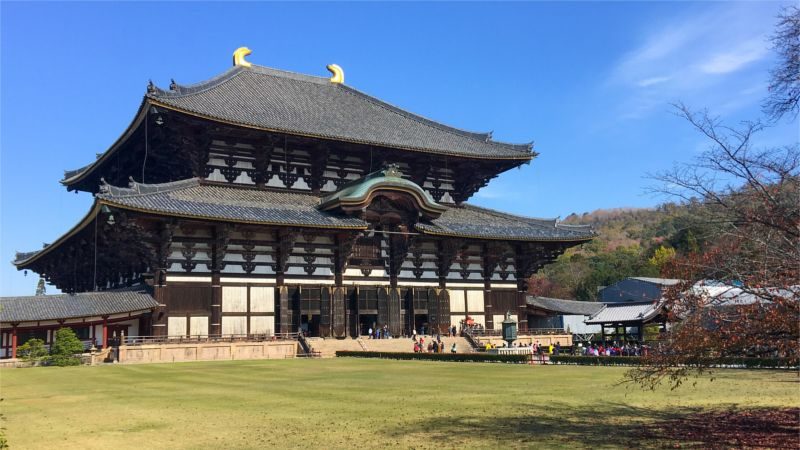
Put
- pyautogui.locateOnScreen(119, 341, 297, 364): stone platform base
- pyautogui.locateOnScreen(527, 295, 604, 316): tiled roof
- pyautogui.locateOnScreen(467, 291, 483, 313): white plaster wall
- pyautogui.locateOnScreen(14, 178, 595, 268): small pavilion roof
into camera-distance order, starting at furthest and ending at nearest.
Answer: pyautogui.locateOnScreen(527, 295, 604, 316): tiled roof < pyautogui.locateOnScreen(467, 291, 483, 313): white plaster wall < pyautogui.locateOnScreen(14, 178, 595, 268): small pavilion roof < pyautogui.locateOnScreen(119, 341, 297, 364): stone platform base

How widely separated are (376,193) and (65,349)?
1994cm

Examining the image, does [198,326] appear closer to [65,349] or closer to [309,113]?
[65,349]

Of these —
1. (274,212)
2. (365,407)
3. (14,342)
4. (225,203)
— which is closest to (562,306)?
(274,212)

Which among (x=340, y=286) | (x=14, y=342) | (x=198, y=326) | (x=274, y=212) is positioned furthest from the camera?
(x=340, y=286)

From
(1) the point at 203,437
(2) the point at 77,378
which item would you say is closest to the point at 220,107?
(2) the point at 77,378

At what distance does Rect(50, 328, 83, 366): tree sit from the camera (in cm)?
3325

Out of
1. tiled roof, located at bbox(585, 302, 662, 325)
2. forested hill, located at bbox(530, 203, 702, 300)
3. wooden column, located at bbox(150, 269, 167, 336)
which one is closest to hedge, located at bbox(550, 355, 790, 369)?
tiled roof, located at bbox(585, 302, 662, 325)

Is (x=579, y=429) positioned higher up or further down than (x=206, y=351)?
further down

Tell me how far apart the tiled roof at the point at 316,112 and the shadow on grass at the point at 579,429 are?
101 feet

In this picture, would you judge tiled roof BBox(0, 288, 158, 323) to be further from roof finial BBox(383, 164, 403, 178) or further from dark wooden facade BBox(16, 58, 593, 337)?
roof finial BBox(383, 164, 403, 178)

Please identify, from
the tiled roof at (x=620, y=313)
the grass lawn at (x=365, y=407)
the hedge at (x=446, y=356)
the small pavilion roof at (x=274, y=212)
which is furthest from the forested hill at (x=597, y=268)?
the grass lawn at (x=365, y=407)

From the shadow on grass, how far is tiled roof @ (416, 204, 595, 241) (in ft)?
101

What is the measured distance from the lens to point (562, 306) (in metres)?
66.2

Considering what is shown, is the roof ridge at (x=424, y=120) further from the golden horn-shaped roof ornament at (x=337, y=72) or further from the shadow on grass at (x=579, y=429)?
the shadow on grass at (x=579, y=429)
